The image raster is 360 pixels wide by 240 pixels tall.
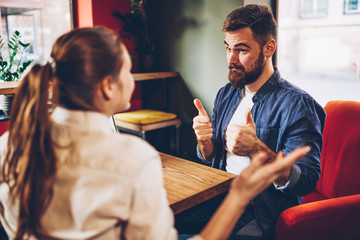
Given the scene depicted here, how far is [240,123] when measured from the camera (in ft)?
5.20

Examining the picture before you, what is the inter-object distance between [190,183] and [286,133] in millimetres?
489

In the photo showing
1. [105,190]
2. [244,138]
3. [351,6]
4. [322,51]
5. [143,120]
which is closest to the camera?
[105,190]

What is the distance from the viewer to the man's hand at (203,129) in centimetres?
138

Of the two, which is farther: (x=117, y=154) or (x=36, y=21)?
(x=36, y=21)

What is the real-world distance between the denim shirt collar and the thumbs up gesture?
305 mm

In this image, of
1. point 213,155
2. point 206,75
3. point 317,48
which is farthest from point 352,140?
point 206,75

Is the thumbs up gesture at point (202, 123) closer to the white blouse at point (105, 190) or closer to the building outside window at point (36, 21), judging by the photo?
the white blouse at point (105, 190)

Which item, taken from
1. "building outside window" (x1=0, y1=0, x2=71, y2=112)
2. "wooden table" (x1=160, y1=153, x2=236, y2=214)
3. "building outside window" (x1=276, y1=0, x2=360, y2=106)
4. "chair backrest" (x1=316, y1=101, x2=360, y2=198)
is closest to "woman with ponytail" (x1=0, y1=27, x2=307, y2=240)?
"wooden table" (x1=160, y1=153, x2=236, y2=214)

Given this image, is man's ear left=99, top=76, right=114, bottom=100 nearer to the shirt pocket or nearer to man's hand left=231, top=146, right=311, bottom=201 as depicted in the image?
man's hand left=231, top=146, right=311, bottom=201

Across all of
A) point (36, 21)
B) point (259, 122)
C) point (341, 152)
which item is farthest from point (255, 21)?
point (36, 21)

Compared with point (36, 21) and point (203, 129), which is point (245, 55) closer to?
point (203, 129)

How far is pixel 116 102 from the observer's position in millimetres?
725

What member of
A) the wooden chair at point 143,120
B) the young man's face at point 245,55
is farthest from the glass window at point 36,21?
the young man's face at point 245,55

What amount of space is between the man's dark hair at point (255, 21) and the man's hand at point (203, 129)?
451mm
